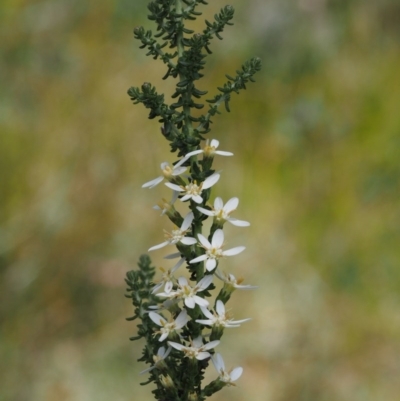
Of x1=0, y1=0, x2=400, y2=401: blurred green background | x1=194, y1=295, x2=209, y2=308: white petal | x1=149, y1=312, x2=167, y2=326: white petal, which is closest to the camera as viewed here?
x1=194, y1=295, x2=209, y2=308: white petal

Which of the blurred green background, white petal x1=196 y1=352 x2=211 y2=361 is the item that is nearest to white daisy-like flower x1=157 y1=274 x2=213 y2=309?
white petal x1=196 y1=352 x2=211 y2=361

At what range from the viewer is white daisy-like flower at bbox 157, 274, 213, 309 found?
1419 millimetres

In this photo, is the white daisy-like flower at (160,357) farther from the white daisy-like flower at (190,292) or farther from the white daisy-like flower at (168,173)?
the white daisy-like flower at (168,173)

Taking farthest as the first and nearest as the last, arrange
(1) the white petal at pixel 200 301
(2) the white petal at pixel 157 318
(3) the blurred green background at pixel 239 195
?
1. (3) the blurred green background at pixel 239 195
2. (2) the white petal at pixel 157 318
3. (1) the white petal at pixel 200 301

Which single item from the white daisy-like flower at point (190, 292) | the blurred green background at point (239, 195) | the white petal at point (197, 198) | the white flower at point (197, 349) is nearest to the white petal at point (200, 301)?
the white daisy-like flower at point (190, 292)

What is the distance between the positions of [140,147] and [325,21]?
232 cm

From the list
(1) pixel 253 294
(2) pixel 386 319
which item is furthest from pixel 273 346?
(2) pixel 386 319

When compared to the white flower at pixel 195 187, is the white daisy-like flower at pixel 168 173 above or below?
above

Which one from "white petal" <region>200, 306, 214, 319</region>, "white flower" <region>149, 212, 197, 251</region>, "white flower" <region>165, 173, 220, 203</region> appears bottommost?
"white petal" <region>200, 306, 214, 319</region>

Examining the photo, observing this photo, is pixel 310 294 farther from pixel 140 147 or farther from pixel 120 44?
pixel 120 44

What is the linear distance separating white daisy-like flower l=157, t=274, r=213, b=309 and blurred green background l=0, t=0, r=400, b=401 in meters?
3.05

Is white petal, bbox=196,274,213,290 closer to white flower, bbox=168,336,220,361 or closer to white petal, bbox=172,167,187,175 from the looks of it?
white flower, bbox=168,336,220,361

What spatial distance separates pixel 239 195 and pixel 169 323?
386 centimetres

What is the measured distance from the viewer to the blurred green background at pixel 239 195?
15.0 ft
